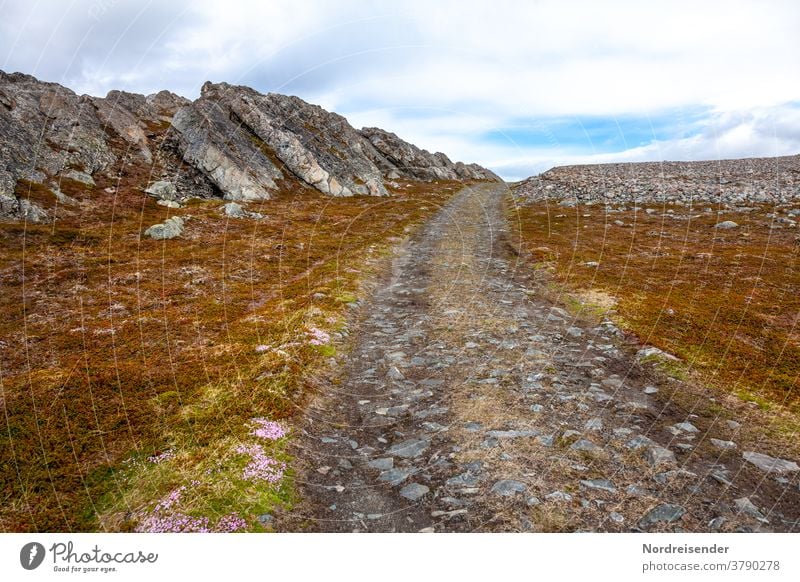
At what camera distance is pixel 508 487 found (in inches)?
297

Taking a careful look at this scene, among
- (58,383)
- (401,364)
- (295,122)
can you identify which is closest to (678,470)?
(401,364)

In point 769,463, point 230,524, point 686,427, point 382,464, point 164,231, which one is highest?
point 164,231

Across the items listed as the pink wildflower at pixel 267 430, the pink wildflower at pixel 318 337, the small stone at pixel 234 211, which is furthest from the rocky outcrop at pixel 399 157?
the pink wildflower at pixel 267 430

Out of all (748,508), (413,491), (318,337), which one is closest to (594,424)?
(748,508)

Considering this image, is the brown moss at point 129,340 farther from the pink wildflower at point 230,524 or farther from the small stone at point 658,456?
the small stone at point 658,456

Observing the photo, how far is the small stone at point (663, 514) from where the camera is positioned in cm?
672

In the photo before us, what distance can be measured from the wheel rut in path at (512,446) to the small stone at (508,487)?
3cm

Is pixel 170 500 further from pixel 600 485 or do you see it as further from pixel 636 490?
pixel 636 490

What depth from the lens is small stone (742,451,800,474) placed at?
25.9ft

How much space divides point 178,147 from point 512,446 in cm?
5834

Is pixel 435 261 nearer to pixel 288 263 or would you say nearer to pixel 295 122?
pixel 288 263

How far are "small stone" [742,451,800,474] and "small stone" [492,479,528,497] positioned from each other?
4520 mm

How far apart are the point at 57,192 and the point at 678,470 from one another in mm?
46489

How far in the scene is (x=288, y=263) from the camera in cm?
2714
